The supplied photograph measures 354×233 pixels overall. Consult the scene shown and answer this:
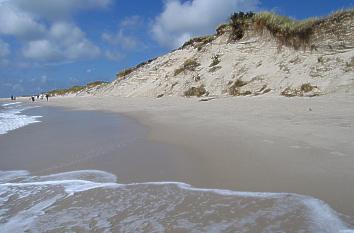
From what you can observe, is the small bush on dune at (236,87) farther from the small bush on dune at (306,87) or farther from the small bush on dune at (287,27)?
the small bush on dune at (306,87)

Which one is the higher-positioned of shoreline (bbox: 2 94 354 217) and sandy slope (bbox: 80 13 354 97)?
sandy slope (bbox: 80 13 354 97)

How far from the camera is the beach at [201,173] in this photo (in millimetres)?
3844

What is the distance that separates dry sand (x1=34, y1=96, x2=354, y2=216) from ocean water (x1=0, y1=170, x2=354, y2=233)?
0.32m

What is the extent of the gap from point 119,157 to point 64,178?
1376 mm

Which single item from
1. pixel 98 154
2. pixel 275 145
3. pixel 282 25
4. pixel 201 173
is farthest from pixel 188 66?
pixel 201 173

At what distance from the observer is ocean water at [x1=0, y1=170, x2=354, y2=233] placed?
11.9 feet

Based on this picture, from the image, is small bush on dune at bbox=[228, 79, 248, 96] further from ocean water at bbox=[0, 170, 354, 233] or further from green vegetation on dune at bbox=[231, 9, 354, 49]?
ocean water at bbox=[0, 170, 354, 233]

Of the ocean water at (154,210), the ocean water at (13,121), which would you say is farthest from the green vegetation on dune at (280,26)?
the ocean water at (154,210)

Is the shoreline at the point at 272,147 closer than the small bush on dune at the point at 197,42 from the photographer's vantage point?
Yes

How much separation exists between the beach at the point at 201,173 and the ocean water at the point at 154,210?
0.01m

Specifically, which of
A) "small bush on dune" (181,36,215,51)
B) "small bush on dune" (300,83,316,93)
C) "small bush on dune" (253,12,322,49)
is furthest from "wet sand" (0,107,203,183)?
"small bush on dune" (181,36,215,51)

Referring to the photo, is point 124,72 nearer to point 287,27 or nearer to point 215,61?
point 215,61

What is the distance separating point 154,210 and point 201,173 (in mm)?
1473

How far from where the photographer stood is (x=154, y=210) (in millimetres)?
4156
